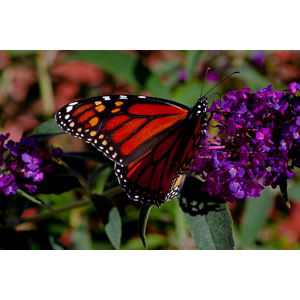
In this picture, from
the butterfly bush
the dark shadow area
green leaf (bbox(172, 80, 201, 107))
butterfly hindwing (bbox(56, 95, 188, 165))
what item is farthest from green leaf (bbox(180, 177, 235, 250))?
green leaf (bbox(172, 80, 201, 107))

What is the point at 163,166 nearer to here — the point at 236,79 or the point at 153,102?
the point at 153,102

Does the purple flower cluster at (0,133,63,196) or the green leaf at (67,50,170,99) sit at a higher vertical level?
the green leaf at (67,50,170,99)

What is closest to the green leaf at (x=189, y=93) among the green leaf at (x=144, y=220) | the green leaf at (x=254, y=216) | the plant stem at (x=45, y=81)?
the green leaf at (x=254, y=216)

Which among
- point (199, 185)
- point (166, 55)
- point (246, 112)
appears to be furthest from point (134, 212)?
point (166, 55)

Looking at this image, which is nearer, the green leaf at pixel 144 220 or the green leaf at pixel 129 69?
the green leaf at pixel 144 220

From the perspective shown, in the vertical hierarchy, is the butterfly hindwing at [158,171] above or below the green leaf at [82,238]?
above

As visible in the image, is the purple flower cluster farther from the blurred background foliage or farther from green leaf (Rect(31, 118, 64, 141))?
the blurred background foliage

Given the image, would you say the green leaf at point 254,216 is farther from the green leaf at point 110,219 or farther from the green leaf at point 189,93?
the green leaf at point 110,219
